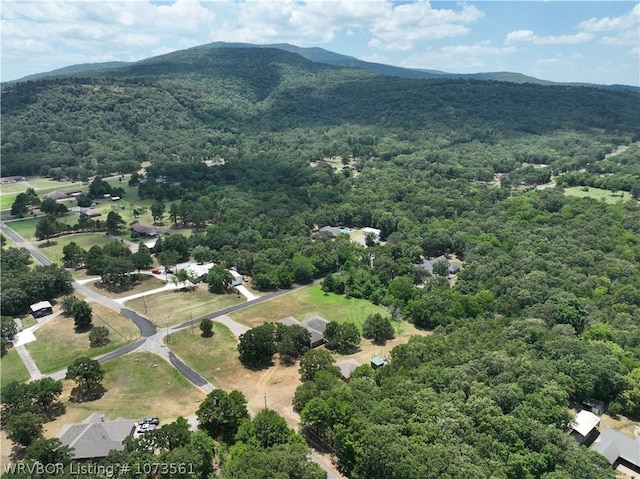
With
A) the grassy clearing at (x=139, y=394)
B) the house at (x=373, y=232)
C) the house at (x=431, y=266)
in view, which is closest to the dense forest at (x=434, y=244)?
the house at (x=431, y=266)

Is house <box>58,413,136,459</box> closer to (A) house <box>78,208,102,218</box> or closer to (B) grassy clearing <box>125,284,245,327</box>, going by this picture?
(B) grassy clearing <box>125,284,245,327</box>

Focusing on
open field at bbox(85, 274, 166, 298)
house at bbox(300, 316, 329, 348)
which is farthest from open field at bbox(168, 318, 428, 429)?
open field at bbox(85, 274, 166, 298)

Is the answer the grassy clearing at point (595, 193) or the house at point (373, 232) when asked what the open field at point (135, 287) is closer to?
the house at point (373, 232)

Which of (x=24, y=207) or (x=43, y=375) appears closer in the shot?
(x=43, y=375)

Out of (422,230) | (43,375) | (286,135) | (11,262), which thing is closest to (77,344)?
(43,375)

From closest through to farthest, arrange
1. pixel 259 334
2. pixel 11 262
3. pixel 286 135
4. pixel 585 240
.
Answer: pixel 259 334 < pixel 11 262 < pixel 585 240 < pixel 286 135

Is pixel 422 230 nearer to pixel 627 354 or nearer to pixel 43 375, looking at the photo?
pixel 627 354
